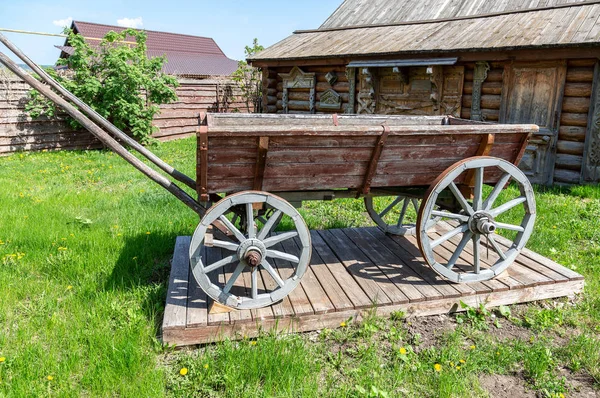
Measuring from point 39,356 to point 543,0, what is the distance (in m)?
10.4

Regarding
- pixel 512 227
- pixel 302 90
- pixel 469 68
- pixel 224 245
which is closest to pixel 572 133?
pixel 469 68

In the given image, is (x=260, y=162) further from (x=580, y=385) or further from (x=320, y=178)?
(x=580, y=385)

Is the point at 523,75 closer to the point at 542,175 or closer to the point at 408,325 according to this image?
the point at 542,175

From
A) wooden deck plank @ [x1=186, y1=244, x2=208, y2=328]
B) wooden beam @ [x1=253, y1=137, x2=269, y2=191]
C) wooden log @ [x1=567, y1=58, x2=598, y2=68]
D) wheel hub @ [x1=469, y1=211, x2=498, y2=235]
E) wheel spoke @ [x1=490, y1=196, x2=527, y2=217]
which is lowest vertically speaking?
wooden deck plank @ [x1=186, y1=244, x2=208, y2=328]

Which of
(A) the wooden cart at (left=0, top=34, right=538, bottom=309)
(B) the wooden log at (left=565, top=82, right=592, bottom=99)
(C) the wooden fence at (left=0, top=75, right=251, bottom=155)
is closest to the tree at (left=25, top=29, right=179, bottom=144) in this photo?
(C) the wooden fence at (left=0, top=75, right=251, bottom=155)

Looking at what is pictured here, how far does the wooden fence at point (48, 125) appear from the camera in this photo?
34.1ft

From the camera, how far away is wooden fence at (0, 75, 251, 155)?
410 inches

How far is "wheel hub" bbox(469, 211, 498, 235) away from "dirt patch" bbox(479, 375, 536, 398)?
3.52 feet

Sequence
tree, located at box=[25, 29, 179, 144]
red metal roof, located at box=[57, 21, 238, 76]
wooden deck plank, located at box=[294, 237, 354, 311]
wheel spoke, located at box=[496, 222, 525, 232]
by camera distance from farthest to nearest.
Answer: red metal roof, located at box=[57, 21, 238, 76], tree, located at box=[25, 29, 179, 144], wheel spoke, located at box=[496, 222, 525, 232], wooden deck plank, located at box=[294, 237, 354, 311]

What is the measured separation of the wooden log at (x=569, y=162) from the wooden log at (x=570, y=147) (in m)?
0.07

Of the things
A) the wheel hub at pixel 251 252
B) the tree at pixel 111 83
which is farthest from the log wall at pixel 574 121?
the tree at pixel 111 83

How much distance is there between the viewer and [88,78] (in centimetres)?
1114

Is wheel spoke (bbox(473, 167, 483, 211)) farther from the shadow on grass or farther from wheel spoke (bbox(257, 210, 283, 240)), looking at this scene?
the shadow on grass

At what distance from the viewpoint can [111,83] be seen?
439 inches
